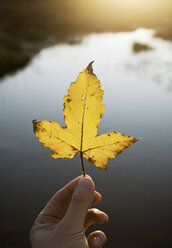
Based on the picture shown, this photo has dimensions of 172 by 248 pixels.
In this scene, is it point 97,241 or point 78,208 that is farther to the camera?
point 97,241

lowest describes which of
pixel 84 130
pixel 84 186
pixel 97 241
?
pixel 97 241

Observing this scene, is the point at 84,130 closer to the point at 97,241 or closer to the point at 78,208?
the point at 78,208

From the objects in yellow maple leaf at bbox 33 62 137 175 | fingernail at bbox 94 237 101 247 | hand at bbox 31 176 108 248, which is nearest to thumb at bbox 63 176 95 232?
hand at bbox 31 176 108 248

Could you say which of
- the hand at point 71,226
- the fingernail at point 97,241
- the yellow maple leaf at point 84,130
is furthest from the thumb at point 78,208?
the fingernail at point 97,241

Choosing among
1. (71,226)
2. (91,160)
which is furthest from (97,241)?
(91,160)

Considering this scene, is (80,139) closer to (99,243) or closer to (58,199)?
(58,199)

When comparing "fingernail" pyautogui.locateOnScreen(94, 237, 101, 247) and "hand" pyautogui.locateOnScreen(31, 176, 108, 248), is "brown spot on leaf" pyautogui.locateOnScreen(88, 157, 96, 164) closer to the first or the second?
"hand" pyautogui.locateOnScreen(31, 176, 108, 248)

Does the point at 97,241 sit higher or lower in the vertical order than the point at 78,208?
lower

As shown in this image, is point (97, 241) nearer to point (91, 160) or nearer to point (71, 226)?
point (71, 226)
